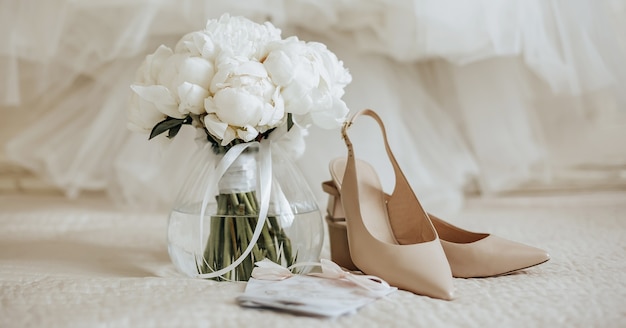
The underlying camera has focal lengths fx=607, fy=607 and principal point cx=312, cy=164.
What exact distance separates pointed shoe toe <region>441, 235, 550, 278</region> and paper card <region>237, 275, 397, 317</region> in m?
0.12

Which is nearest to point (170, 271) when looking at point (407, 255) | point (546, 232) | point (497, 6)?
point (407, 255)

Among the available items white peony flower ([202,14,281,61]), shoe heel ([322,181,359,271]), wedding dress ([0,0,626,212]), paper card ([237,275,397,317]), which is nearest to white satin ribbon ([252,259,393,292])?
paper card ([237,275,397,317])

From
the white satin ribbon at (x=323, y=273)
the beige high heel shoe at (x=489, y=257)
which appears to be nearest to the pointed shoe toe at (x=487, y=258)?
the beige high heel shoe at (x=489, y=257)

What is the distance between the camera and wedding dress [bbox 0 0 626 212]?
3.38 ft

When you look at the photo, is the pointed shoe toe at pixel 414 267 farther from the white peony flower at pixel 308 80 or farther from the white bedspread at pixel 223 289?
the white peony flower at pixel 308 80

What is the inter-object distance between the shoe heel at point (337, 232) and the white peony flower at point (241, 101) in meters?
0.17

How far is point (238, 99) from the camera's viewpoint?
1.93ft

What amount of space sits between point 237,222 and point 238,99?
0.47 feet

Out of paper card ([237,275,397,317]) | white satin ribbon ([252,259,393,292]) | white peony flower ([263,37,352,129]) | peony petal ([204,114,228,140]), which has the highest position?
white peony flower ([263,37,352,129])

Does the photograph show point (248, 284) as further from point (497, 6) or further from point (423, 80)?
point (423, 80)

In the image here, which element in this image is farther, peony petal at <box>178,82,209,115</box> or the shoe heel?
the shoe heel

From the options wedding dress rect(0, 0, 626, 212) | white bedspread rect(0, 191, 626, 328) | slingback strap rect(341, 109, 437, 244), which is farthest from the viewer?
wedding dress rect(0, 0, 626, 212)

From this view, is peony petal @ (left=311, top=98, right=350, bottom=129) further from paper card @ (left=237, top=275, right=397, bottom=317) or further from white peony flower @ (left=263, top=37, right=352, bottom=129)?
paper card @ (left=237, top=275, right=397, bottom=317)

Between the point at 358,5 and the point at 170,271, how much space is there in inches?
22.6
